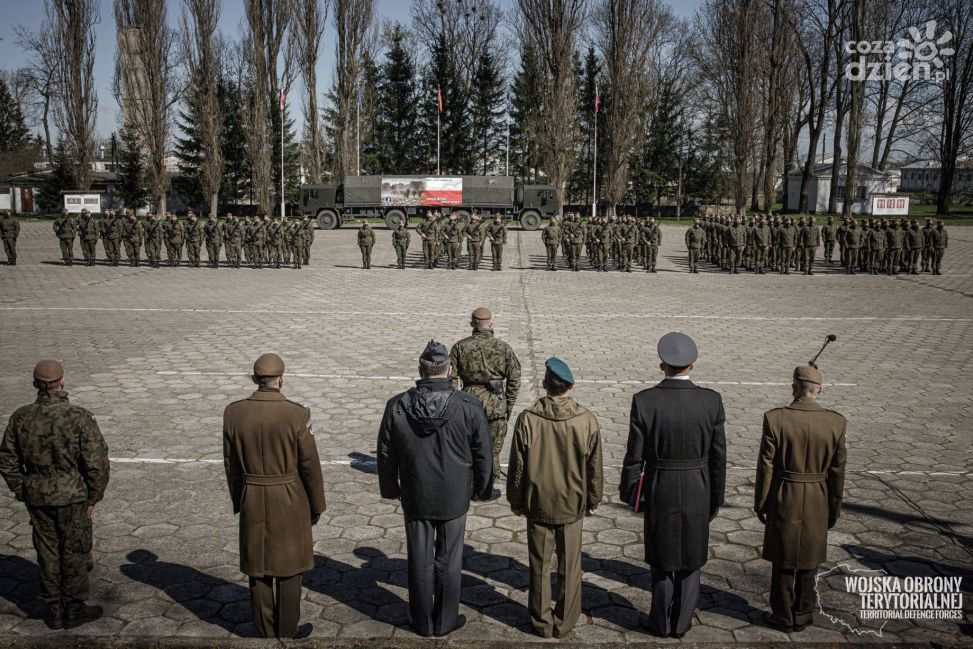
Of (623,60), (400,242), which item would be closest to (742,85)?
(623,60)

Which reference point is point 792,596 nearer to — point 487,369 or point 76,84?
point 487,369

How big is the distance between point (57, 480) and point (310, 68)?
4553 centimetres

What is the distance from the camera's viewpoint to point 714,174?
54.5 metres

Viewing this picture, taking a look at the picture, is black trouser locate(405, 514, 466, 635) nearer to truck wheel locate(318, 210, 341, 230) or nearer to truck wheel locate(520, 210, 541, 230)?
truck wheel locate(520, 210, 541, 230)

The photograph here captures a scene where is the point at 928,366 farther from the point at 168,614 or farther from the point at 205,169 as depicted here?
the point at 205,169

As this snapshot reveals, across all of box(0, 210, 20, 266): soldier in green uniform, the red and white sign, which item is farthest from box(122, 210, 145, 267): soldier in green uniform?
the red and white sign

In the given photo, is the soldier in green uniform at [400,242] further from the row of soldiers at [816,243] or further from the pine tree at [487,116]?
the pine tree at [487,116]

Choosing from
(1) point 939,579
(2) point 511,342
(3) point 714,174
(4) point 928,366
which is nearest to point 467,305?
(2) point 511,342

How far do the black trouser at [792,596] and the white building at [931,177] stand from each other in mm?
58468

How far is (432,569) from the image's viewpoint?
432 centimetres

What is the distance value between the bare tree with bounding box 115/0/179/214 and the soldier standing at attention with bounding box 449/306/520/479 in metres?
40.9

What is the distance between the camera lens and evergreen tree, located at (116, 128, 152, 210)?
49.0 m

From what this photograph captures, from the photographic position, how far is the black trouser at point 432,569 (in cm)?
429

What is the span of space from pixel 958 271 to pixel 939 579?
22.1m
